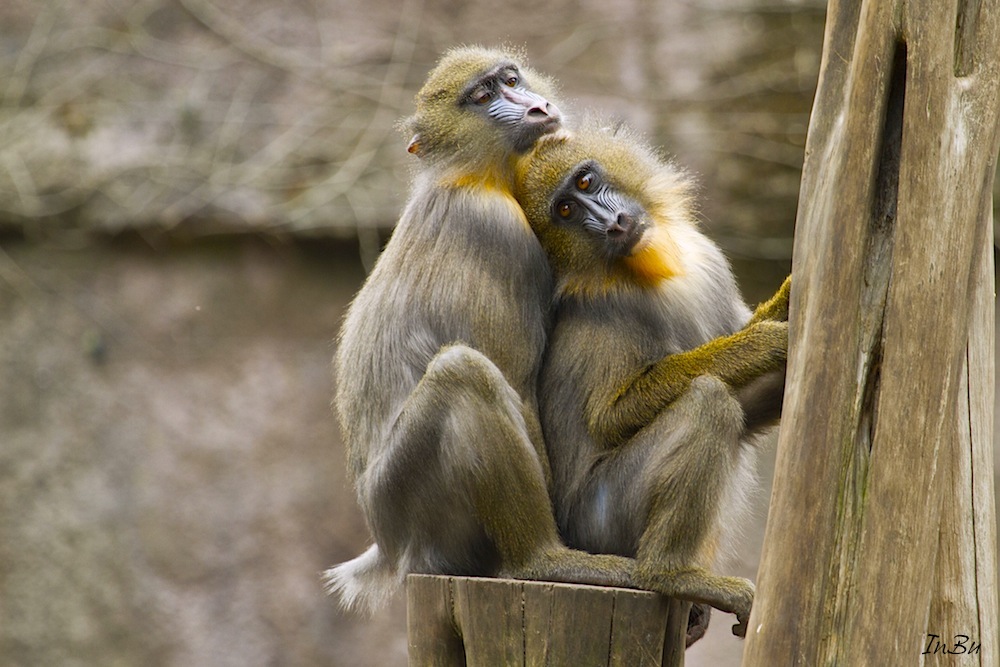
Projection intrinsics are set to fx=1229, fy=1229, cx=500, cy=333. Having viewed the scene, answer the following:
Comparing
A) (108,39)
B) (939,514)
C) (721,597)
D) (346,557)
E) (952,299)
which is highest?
(108,39)

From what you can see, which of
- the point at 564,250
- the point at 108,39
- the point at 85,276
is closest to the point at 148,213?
the point at 85,276

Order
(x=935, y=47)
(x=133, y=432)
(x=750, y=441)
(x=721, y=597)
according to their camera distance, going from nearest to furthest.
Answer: (x=935, y=47)
(x=721, y=597)
(x=750, y=441)
(x=133, y=432)

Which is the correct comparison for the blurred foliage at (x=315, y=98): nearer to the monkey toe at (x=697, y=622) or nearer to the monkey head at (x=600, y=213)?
the monkey head at (x=600, y=213)

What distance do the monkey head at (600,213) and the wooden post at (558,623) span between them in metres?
1.36

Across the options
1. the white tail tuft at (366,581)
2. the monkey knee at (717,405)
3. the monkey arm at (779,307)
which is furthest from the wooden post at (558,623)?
the monkey arm at (779,307)

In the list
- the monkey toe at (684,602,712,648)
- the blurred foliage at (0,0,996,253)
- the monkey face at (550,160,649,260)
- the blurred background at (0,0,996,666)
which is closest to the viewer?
the monkey face at (550,160,649,260)

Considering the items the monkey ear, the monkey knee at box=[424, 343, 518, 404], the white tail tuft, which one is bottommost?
the white tail tuft

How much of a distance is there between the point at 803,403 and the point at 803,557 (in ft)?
1.46

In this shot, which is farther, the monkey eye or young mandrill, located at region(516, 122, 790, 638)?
the monkey eye

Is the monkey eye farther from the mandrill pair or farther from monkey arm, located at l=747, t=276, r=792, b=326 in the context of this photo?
monkey arm, located at l=747, t=276, r=792, b=326

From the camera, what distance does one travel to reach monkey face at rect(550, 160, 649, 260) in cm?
491

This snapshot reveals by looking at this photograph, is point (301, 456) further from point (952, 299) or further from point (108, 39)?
point (952, 299)

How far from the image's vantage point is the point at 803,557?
11.4 ft

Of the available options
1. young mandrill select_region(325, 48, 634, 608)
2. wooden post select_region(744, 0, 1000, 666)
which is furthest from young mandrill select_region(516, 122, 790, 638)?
wooden post select_region(744, 0, 1000, 666)
